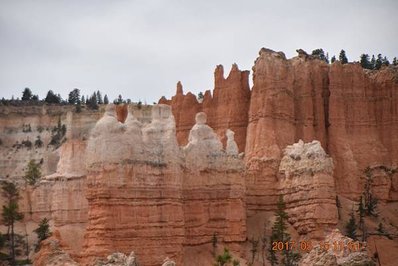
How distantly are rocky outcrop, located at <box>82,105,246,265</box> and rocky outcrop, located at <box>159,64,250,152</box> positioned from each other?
44.3ft

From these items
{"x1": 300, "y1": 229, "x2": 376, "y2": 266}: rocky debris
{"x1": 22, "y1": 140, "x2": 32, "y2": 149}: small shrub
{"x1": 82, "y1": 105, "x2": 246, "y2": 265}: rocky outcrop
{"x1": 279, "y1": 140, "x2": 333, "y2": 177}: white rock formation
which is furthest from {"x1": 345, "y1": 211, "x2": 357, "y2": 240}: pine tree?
{"x1": 22, "y1": 140, "x2": 32, "y2": 149}: small shrub

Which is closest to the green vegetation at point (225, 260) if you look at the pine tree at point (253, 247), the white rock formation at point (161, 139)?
the pine tree at point (253, 247)

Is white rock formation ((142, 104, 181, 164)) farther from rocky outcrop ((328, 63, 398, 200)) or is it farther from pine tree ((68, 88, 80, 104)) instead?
pine tree ((68, 88, 80, 104))

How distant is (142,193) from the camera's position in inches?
2074

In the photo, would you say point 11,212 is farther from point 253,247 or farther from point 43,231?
point 253,247

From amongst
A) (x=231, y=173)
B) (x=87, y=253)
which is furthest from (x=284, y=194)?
(x=87, y=253)

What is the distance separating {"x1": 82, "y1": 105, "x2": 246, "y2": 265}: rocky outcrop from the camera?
51500 millimetres

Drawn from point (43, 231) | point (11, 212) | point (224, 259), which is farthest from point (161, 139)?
point (43, 231)

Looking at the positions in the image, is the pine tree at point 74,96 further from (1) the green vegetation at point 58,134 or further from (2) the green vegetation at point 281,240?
(2) the green vegetation at point 281,240

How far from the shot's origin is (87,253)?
5103 centimetres

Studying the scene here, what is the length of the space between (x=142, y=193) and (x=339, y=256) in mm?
11305

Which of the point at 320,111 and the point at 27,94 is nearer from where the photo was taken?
the point at 320,111

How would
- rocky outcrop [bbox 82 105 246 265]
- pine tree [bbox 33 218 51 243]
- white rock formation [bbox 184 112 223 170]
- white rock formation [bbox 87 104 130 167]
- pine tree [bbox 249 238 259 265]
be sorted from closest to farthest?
rocky outcrop [bbox 82 105 246 265], white rock formation [bbox 87 104 130 167], white rock formation [bbox 184 112 223 170], pine tree [bbox 249 238 259 265], pine tree [bbox 33 218 51 243]

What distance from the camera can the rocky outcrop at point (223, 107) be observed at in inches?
2795
